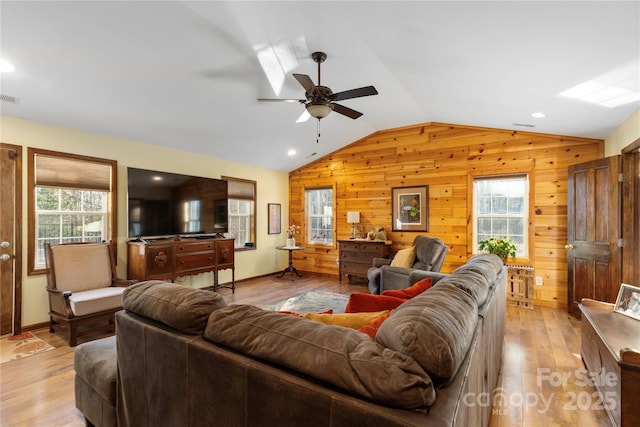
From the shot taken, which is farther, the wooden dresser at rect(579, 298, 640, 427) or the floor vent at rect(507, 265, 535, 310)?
the floor vent at rect(507, 265, 535, 310)

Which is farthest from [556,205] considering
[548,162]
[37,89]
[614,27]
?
[37,89]

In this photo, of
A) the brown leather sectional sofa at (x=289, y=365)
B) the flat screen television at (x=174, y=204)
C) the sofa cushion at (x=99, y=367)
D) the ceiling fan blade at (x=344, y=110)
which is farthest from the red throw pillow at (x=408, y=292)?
the flat screen television at (x=174, y=204)

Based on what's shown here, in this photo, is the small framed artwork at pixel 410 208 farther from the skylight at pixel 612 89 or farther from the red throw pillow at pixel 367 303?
the red throw pillow at pixel 367 303

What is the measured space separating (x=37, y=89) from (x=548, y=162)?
633 centimetres

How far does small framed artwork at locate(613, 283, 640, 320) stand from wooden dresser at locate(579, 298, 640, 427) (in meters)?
0.05

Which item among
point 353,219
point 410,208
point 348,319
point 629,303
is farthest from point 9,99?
point 629,303

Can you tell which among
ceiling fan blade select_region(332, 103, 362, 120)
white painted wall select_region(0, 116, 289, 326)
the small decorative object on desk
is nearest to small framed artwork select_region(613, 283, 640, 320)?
ceiling fan blade select_region(332, 103, 362, 120)

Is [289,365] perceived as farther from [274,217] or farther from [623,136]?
[274,217]

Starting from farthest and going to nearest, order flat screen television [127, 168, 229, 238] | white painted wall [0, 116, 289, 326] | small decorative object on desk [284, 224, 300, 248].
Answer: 1. small decorative object on desk [284, 224, 300, 248]
2. flat screen television [127, 168, 229, 238]
3. white painted wall [0, 116, 289, 326]

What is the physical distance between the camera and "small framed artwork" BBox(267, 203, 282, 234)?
6672 millimetres

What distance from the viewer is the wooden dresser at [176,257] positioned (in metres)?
4.08

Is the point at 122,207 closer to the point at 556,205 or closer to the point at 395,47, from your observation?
the point at 395,47

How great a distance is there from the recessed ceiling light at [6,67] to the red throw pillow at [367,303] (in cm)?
346

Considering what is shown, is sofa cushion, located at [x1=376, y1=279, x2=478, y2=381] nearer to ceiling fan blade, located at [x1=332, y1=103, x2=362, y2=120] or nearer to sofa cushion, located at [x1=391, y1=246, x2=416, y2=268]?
ceiling fan blade, located at [x1=332, y1=103, x2=362, y2=120]
